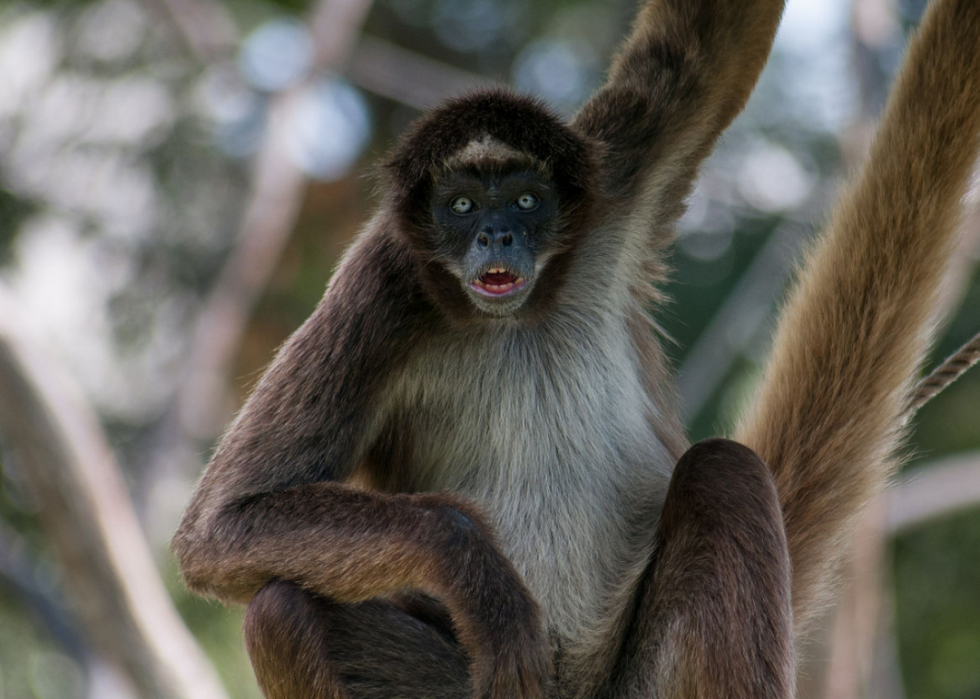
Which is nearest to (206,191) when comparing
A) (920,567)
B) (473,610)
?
(920,567)

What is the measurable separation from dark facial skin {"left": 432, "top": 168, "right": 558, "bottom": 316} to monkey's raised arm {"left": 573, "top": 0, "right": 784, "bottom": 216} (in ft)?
1.37

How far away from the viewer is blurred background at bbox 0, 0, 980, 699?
9047mm

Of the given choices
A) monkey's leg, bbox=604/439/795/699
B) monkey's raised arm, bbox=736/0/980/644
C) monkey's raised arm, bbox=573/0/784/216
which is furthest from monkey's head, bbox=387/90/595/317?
monkey's raised arm, bbox=736/0/980/644

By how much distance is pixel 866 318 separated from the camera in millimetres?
4941

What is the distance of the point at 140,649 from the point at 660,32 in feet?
21.0

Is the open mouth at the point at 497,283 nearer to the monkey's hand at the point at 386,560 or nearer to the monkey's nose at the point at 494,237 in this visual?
the monkey's nose at the point at 494,237

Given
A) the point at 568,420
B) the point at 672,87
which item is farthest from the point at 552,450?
the point at 672,87

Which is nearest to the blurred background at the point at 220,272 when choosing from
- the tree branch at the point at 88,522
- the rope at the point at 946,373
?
the tree branch at the point at 88,522

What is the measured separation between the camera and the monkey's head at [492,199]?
4.59m

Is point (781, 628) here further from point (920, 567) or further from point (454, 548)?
point (920, 567)

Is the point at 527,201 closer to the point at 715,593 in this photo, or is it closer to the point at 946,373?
the point at 715,593

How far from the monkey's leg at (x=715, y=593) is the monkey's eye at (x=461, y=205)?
4.43 ft

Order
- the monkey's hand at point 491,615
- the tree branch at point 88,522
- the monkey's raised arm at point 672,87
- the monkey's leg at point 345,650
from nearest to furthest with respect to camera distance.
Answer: the monkey's hand at point 491,615, the monkey's leg at point 345,650, the monkey's raised arm at point 672,87, the tree branch at point 88,522

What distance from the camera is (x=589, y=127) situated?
5074 mm
